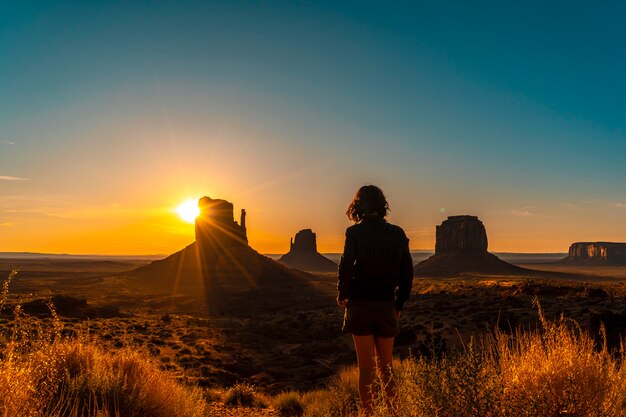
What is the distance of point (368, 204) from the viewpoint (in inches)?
168

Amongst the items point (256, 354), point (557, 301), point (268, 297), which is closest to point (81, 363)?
point (256, 354)

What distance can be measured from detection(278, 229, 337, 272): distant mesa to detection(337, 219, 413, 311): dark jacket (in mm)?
166280

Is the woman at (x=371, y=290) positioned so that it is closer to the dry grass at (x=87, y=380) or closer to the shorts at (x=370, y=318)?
the shorts at (x=370, y=318)

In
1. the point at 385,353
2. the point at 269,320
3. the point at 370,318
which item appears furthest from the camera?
the point at 269,320

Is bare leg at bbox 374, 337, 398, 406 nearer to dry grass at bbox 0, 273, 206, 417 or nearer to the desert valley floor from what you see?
dry grass at bbox 0, 273, 206, 417

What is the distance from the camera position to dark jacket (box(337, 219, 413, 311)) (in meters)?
4.02

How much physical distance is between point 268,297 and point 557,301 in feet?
144

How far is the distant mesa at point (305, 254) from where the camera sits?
172375 millimetres

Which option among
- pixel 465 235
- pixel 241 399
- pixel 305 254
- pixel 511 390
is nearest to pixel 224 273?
pixel 241 399

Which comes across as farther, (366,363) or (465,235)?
(465,235)

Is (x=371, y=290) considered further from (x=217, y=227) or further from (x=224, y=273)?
(x=217, y=227)

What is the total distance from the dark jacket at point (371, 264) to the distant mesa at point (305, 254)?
166m

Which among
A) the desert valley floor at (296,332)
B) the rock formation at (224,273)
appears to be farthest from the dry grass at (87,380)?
the rock formation at (224,273)

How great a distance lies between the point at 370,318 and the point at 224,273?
86.5 m
